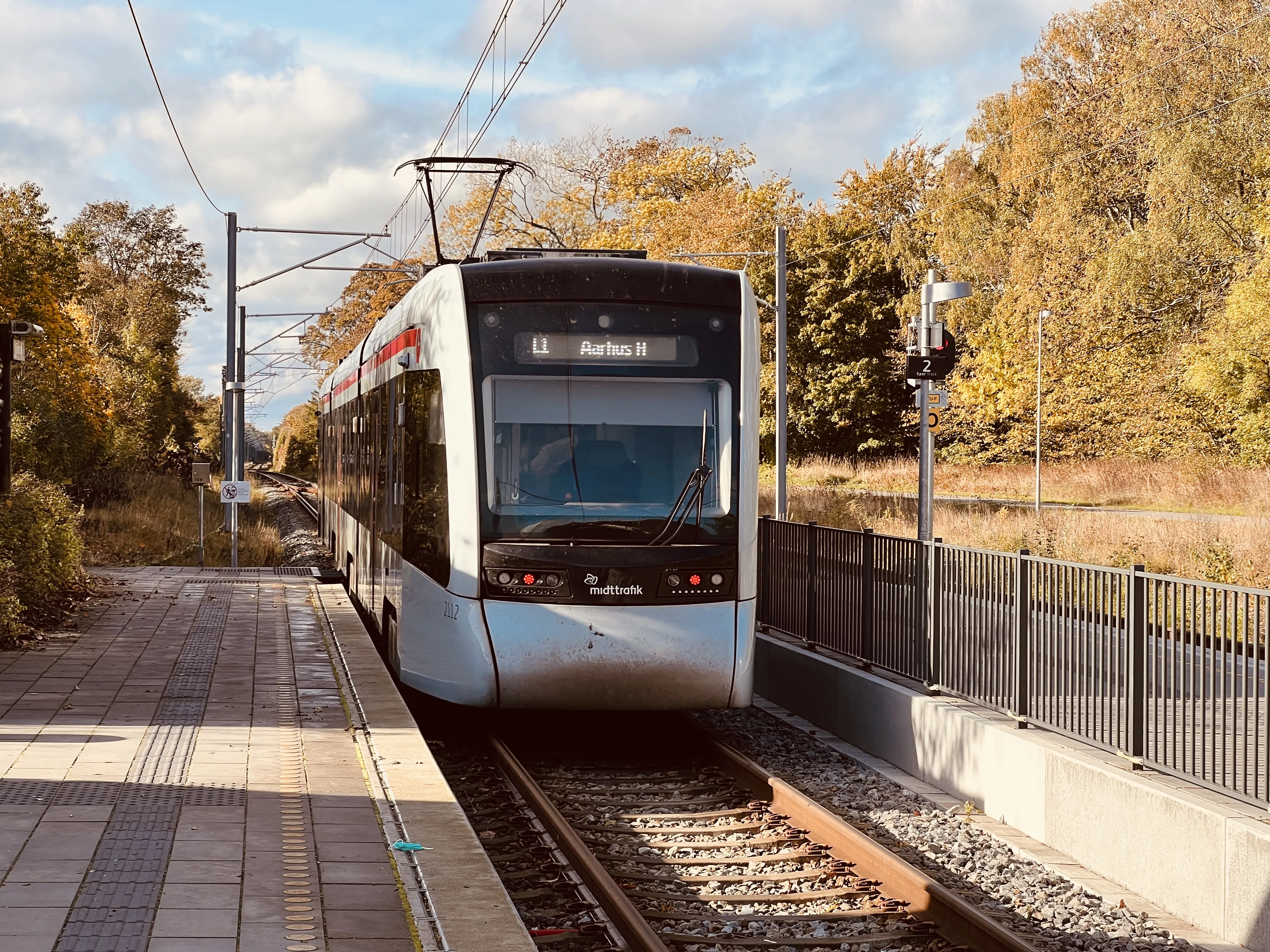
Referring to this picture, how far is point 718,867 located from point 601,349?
394 cm

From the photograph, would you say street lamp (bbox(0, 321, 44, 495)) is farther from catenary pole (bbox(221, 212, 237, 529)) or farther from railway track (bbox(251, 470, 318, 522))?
railway track (bbox(251, 470, 318, 522))

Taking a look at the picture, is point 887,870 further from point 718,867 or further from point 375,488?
point 375,488

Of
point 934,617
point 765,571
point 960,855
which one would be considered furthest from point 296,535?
point 960,855

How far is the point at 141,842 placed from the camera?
659cm

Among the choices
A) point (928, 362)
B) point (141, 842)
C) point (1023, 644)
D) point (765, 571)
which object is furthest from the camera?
point (928, 362)

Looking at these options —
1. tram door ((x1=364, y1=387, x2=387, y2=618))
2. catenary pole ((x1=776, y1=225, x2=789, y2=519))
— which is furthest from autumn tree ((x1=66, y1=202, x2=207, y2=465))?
tram door ((x1=364, y1=387, x2=387, y2=618))

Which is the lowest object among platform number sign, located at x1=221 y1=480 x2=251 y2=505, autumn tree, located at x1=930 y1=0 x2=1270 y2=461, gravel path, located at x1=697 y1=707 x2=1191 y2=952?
gravel path, located at x1=697 y1=707 x2=1191 y2=952

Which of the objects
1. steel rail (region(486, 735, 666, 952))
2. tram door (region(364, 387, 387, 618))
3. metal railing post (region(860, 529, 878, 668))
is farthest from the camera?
tram door (region(364, 387, 387, 618))

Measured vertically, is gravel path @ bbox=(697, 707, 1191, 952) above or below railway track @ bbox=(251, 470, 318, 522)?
below

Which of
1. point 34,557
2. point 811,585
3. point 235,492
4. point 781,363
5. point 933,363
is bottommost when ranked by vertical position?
point 811,585

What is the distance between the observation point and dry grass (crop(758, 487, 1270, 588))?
60.2 feet

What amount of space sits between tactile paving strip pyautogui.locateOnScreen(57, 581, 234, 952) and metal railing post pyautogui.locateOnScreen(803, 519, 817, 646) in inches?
191

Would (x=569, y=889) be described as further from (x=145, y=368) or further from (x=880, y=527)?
(x=145, y=368)

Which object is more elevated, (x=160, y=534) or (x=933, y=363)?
(x=933, y=363)
